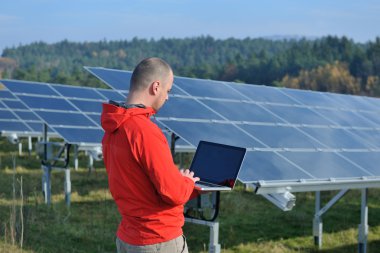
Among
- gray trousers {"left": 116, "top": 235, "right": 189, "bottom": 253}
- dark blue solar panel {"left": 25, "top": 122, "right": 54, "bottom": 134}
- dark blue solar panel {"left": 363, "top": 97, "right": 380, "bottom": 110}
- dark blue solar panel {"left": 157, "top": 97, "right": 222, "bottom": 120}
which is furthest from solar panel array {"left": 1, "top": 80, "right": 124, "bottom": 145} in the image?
gray trousers {"left": 116, "top": 235, "right": 189, "bottom": 253}

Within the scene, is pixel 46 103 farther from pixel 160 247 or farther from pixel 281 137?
pixel 160 247

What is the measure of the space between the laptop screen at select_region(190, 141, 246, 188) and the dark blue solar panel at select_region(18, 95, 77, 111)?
28.5ft

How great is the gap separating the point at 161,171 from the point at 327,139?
6060 mm

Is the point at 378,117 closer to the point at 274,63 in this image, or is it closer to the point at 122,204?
the point at 122,204

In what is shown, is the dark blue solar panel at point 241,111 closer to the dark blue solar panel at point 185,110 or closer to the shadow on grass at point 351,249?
the dark blue solar panel at point 185,110

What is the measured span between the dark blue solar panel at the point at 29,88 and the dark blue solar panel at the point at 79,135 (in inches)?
106

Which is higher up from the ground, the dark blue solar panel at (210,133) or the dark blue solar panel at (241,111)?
the dark blue solar panel at (241,111)

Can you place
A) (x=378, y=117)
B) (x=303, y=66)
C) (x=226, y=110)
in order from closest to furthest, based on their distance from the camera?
1. (x=226, y=110)
2. (x=378, y=117)
3. (x=303, y=66)

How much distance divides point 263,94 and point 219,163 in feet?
20.6

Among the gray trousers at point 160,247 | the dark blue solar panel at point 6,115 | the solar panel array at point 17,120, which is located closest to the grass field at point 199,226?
the solar panel array at point 17,120

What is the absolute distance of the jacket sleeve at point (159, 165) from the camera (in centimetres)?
340

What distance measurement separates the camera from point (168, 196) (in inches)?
136

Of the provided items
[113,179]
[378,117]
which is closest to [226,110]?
[378,117]

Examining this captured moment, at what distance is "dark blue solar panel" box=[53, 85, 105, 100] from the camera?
1576 cm
